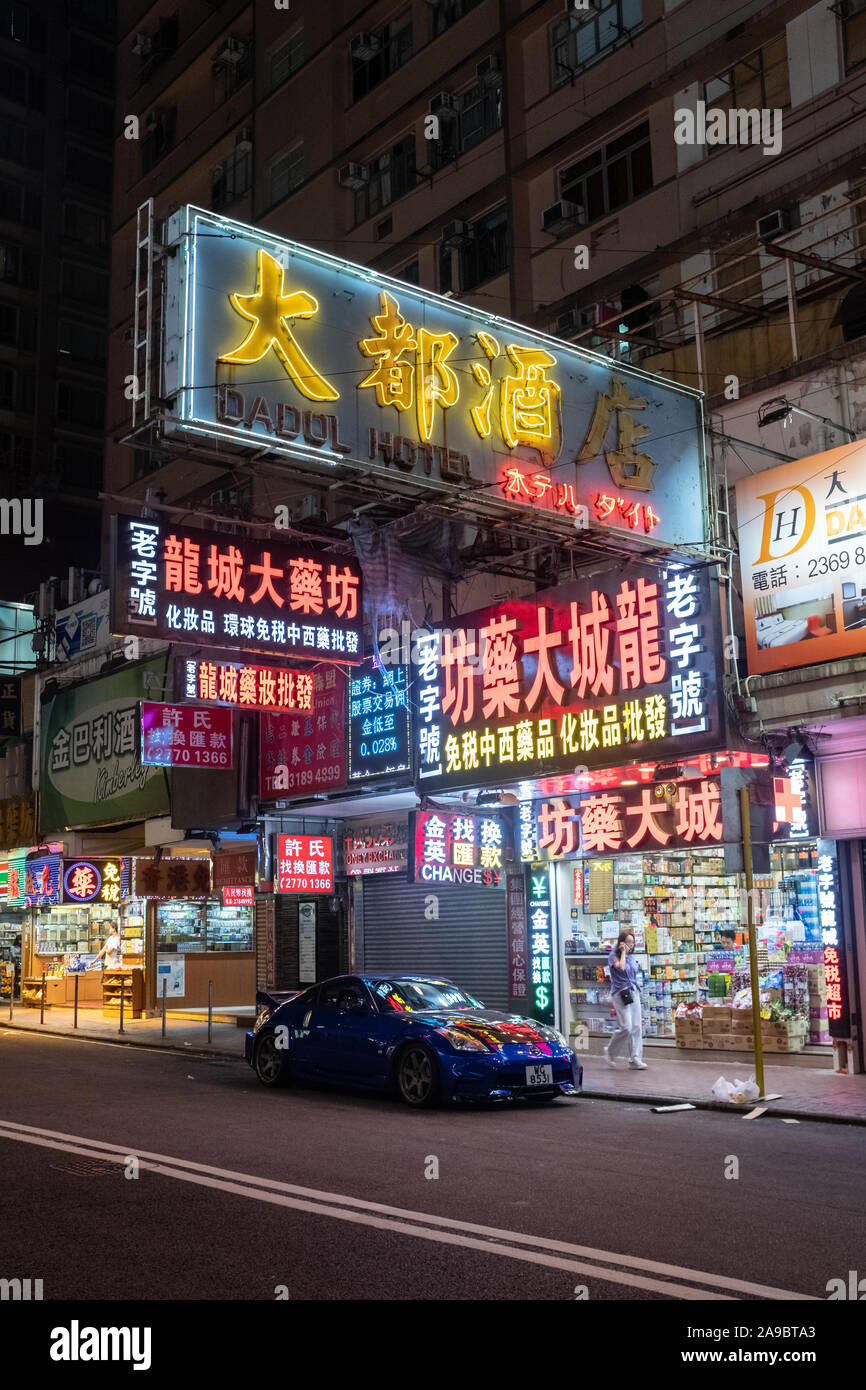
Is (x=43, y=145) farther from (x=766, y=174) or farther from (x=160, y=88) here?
(x=766, y=174)

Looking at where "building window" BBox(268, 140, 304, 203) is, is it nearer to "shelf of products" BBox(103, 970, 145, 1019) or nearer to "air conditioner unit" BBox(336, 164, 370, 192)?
"air conditioner unit" BBox(336, 164, 370, 192)

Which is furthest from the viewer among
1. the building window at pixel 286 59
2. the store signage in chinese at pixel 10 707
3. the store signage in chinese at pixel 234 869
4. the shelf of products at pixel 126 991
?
the store signage in chinese at pixel 10 707

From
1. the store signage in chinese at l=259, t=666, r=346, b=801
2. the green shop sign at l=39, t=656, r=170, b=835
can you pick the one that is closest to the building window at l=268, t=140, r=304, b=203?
the green shop sign at l=39, t=656, r=170, b=835

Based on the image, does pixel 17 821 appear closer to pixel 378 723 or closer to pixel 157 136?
pixel 378 723

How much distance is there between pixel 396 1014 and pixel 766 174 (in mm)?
13878

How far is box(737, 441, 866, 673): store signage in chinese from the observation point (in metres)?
15.2

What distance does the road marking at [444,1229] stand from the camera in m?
6.35

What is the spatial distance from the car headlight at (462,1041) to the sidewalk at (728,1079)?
2033 mm

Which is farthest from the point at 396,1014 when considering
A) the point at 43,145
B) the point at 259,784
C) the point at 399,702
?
the point at 43,145

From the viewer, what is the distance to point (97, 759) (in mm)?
32406

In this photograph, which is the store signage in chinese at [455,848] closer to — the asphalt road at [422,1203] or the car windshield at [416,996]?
the car windshield at [416,996]

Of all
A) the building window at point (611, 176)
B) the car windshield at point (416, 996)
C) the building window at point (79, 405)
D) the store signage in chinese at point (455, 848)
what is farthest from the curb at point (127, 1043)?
the building window at point (79, 405)

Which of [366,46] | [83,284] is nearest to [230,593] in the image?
[366,46]

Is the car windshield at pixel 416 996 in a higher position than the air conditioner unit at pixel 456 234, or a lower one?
lower
